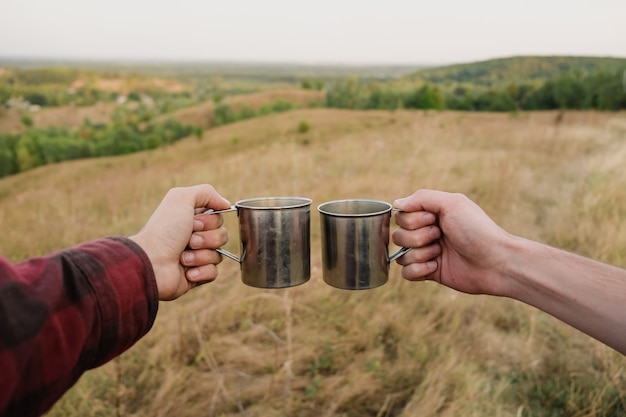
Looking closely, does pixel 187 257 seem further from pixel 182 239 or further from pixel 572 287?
pixel 572 287

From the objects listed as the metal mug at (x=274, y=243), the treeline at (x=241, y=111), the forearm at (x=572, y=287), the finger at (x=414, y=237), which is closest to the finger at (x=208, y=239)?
the metal mug at (x=274, y=243)

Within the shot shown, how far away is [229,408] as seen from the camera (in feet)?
8.17

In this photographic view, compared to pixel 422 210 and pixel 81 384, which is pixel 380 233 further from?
pixel 81 384

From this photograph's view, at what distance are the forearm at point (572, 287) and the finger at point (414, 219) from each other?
29 cm

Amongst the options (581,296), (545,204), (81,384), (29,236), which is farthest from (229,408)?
(545,204)

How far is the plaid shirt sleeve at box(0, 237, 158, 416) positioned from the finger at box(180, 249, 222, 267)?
0.38 m

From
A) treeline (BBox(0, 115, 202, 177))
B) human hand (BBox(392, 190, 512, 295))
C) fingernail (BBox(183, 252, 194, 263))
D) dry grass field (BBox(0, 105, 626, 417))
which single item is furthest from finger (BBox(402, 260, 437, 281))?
treeline (BBox(0, 115, 202, 177))

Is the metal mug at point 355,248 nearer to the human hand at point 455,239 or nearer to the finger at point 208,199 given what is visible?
the human hand at point 455,239

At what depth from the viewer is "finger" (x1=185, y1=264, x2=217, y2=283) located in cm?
172

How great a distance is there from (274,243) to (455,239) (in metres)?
0.70

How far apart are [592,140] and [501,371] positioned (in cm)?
861

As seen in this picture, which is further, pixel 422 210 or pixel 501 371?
pixel 501 371

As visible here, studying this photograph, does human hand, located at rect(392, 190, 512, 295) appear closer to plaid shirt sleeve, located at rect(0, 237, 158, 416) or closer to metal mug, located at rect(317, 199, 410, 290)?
metal mug, located at rect(317, 199, 410, 290)

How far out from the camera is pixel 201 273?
1734mm
